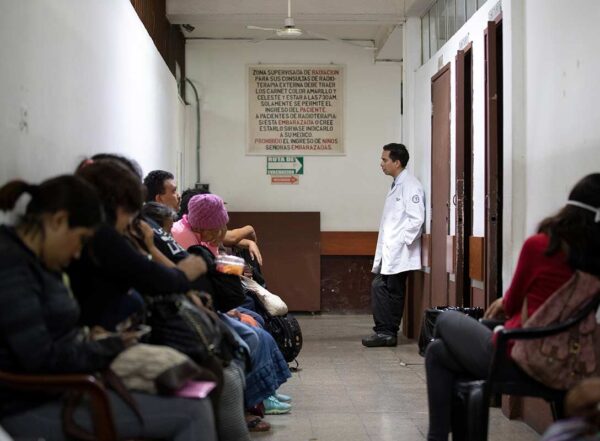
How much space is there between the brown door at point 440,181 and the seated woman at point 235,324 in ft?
8.06

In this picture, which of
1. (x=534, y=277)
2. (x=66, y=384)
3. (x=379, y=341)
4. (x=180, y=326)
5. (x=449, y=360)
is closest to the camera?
(x=66, y=384)

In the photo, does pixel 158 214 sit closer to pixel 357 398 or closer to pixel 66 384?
pixel 66 384

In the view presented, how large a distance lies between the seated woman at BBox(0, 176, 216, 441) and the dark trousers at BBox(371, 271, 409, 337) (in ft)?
16.9

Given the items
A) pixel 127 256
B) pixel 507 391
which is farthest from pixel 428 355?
pixel 127 256

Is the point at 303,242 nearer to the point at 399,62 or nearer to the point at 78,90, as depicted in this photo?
the point at 399,62

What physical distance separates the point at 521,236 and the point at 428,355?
1.41 metres

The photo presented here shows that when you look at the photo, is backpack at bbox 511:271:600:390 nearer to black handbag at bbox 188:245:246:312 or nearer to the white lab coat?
black handbag at bbox 188:245:246:312

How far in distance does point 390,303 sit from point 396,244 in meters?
0.51

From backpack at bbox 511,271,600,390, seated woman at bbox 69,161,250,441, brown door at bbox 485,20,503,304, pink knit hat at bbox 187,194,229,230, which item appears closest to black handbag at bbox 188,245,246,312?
pink knit hat at bbox 187,194,229,230

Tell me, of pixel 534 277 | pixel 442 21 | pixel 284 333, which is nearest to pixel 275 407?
pixel 284 333

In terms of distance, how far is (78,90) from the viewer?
378 centimetres

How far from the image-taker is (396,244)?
24.0 feet

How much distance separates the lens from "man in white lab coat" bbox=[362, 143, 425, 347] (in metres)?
7.23

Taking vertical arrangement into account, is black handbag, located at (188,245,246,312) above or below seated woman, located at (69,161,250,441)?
below
